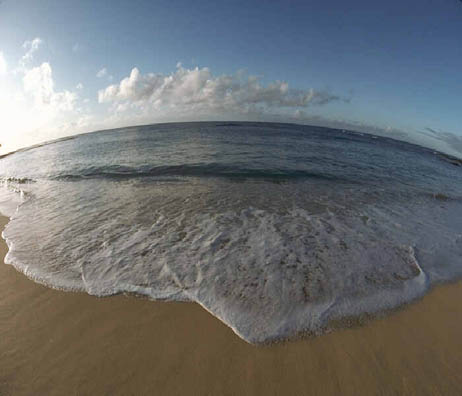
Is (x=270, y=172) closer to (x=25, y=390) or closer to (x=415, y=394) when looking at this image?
(x=415, y=394)

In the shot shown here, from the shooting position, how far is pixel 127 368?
2.56 metres

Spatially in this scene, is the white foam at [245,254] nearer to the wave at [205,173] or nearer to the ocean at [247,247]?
the ocean at [247,247]

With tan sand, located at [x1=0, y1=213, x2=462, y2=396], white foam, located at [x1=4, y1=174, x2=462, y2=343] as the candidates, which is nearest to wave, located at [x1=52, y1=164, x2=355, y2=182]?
white foam, located at [x1=4, y1=174, x2=462, y2=343]

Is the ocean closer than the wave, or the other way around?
the ocean

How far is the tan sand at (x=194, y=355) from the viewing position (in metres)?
2.42

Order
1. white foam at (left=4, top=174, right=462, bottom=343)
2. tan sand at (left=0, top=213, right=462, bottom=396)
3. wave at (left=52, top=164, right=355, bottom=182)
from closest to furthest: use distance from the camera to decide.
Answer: tan sand at (left=0, top=213, right=462, bottom=396) → white foam at (left=4, top=174, right=462, bottom=343) → wave at (left=52, top=164, right=355, bottom=182)

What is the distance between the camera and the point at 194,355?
8.82ft

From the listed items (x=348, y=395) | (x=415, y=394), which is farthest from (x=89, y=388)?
(x=415, y=394)

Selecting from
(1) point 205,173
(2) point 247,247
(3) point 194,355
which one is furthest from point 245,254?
(1) point 205,173

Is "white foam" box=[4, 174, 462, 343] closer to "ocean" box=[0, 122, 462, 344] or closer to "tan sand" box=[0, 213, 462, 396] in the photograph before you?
"ocean" box=[0, 122, 462, 344]

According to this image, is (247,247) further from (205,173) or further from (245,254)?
(205,173)

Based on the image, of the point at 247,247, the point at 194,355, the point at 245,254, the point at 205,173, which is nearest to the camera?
the point at 194,355

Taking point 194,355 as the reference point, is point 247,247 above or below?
below

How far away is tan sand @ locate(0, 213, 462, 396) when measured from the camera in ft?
7.95
